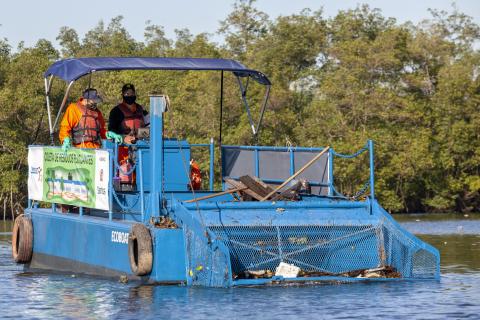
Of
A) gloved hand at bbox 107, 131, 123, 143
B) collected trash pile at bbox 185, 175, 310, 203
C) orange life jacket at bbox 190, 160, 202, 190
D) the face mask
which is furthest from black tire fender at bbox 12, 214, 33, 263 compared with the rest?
collected trash pile at bbox 185, 175, 310, 203

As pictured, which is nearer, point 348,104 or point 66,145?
point 66,145

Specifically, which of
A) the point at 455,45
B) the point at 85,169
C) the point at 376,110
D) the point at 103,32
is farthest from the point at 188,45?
the point at 85,169

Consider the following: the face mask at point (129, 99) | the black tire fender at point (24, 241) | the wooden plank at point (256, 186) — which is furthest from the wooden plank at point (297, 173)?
the black tire fender at point (24, 241)

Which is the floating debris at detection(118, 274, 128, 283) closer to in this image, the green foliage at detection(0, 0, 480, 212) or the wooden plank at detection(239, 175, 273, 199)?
the wooden plank at detection(239, 175, 273, 199)

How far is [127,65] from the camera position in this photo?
19938mm

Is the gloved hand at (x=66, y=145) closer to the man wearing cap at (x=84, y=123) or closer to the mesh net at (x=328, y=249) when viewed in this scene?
the man wearing cap at (x=84, y=123)

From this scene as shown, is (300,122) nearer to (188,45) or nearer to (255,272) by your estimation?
(188,45)

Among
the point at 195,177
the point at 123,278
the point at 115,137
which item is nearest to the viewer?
the point at 123,278

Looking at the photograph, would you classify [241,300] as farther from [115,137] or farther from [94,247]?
[115,137]

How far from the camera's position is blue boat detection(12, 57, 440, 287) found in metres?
17.7

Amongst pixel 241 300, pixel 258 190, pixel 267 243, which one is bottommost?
pixel 241 300

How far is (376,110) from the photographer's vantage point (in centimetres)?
6406

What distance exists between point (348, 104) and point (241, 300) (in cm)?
4843

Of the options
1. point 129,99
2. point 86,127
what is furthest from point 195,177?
point 86,127
